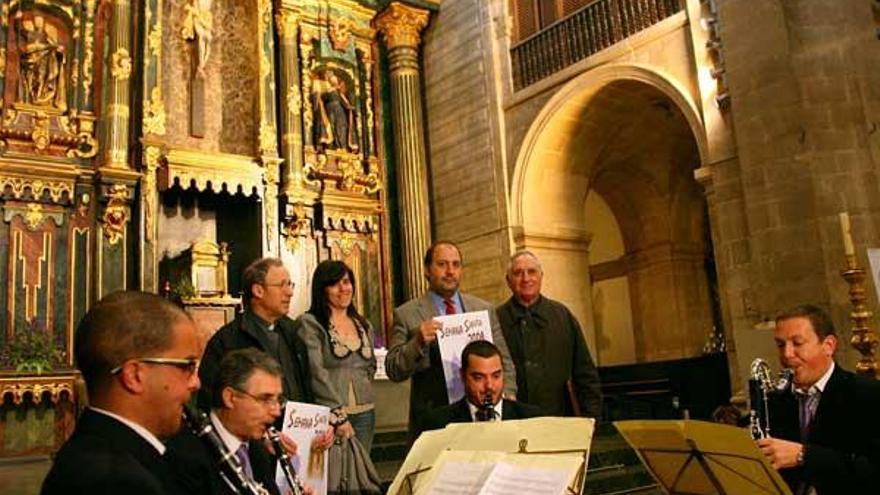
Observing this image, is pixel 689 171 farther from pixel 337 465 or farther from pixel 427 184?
pixel 337 465

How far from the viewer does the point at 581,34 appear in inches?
407

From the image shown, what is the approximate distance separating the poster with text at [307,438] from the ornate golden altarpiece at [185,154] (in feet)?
19.4

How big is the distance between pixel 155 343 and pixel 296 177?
905cm

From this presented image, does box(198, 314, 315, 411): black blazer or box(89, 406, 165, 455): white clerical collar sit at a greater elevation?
box(198, 314, 315, 411): black blazer

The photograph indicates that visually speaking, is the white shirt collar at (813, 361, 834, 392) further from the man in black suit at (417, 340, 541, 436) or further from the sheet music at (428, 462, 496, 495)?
the sheet music at (428, 462, 496, 495)

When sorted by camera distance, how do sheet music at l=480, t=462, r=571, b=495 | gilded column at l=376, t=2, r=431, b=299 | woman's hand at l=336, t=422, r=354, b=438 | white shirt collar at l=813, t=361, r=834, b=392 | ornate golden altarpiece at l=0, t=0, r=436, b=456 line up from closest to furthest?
sheet music at l=480, t=462, r=571, b=495
white shirt collar at l=813, t=361, r=834, b=392
woman's hand at l=336, t=422, r=354, b=438
ornate golden altarpiece at l=0, t=0, r=436, b=456
gilded column at l=376, t=2, r=431, b=299

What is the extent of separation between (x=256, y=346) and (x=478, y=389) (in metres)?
1.05

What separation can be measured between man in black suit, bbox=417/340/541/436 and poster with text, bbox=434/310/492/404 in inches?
9.6

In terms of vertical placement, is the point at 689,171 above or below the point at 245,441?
above

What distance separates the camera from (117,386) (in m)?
A: 1.75

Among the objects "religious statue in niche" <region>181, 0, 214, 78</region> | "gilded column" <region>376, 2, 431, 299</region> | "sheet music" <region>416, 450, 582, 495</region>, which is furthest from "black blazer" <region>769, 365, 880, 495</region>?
"religious statue in niche" <region>181, 0, 214, 78</region>

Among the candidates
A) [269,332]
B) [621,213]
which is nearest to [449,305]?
[269,332]

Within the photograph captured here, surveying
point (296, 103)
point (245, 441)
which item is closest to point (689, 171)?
point (296, 103)

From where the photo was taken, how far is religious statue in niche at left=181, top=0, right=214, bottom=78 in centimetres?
1059
